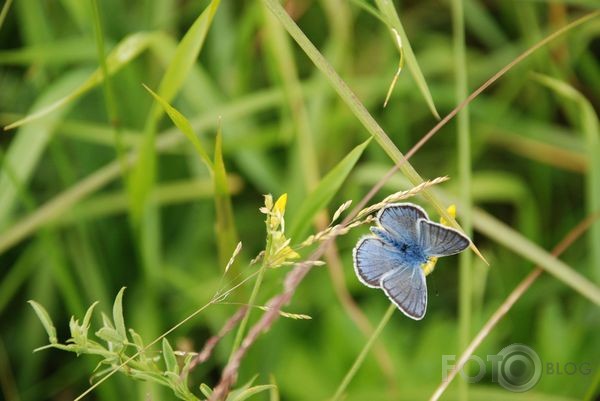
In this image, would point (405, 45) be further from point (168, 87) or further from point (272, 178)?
point (272, 178)

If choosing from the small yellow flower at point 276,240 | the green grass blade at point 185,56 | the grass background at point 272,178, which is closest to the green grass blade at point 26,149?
the grass background at point 272,178

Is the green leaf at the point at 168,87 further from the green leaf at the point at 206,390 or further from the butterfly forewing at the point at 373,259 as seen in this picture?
the green leaf at the point at 206,390

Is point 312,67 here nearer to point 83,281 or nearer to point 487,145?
point 487,145

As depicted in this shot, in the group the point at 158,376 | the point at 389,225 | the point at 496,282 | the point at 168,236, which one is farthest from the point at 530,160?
the point at 158,376

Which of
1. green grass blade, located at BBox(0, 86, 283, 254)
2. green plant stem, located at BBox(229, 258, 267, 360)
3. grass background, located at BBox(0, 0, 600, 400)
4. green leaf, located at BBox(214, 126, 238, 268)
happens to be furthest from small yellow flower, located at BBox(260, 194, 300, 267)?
green grass blade, located at BBox(0, 86, 283, 254)

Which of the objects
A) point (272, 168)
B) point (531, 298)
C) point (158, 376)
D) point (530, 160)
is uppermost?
point (158, 376)

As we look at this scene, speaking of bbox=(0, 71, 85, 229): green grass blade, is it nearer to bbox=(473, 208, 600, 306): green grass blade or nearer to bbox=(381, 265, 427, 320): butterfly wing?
bbox=(473, 208, 600, 306): green grass blade
